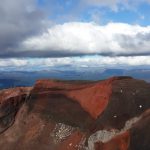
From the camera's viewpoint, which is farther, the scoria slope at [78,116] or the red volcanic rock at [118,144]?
the scoria slope at [78,116]

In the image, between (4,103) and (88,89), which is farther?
(4,103)

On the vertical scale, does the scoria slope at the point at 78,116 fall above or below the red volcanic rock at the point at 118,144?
above

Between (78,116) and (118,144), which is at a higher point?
(78,116)

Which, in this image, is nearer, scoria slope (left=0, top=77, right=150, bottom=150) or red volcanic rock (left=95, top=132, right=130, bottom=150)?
red volcanic rock (left=95, top=132, right=130, bottom=150)

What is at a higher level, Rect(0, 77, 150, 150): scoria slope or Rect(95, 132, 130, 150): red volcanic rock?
Rect(0, 77, 150, 150): scoria slope

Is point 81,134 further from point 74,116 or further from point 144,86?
point 144,86

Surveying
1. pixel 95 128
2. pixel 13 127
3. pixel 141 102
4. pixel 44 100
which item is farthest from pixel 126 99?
pixel 13 127

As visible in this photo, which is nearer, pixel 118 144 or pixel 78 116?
pixel 118 144

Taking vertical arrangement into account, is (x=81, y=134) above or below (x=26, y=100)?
below
